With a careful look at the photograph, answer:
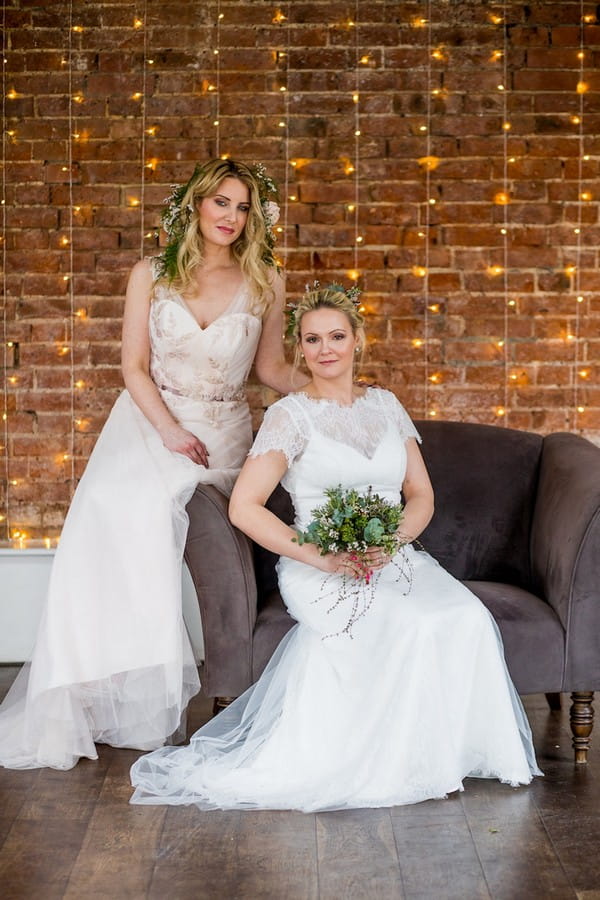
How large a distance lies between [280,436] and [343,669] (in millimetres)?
671

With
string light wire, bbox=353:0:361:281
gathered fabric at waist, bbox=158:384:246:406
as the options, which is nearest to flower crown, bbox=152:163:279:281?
gathered fabric at waist, bbox=158:384:246:406

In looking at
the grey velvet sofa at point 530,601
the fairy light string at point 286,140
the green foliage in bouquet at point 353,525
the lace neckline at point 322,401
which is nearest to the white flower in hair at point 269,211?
the lace neckline at point 322,401

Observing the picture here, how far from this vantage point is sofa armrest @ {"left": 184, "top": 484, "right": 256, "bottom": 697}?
9.82 ft

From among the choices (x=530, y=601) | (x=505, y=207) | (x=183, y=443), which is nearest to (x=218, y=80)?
(x=505, y=207)

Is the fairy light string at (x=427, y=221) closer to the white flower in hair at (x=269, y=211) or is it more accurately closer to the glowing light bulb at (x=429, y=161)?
the glowing light bulb at (x=429, y=161)

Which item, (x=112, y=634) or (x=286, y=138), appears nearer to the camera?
(x=112, y=634)

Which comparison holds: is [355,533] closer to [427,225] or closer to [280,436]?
[280,436]

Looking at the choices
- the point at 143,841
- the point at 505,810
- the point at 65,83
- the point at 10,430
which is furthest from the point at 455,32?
the point at 143,841

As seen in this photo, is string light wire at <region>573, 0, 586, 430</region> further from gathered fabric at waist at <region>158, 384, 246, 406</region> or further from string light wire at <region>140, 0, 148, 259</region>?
string light wire at <region>140, 0, 148, 259</region>

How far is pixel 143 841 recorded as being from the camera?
2.50 metres

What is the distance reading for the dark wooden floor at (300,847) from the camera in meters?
2.28

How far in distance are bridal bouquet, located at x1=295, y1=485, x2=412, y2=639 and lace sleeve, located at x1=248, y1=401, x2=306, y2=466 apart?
7.8 inches

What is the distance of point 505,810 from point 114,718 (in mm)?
1157

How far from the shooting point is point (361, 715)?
274 centimetres
